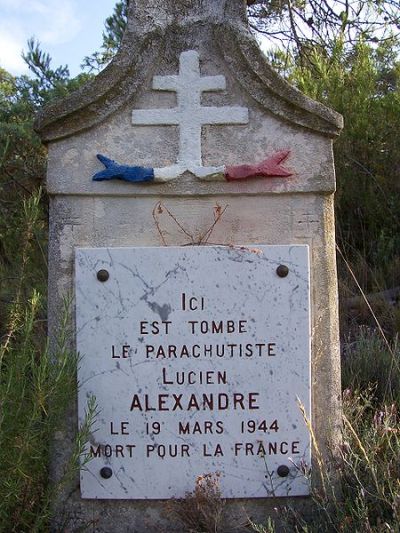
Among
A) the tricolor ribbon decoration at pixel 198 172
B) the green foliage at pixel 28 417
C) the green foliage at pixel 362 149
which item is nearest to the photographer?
the green foliage at pixel 28 417

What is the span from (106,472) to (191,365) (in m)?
0.52

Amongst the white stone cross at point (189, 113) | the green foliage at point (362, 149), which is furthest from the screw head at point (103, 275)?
the green foliage at point (362, 149)

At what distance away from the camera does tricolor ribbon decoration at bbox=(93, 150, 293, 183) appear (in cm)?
277

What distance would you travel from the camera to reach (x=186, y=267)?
2.79 metres

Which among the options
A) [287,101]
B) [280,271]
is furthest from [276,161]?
[280,271]

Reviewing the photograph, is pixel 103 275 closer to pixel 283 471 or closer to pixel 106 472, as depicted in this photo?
pixel 106 472

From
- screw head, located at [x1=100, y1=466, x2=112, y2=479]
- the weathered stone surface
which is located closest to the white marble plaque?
screw head, located at [x1=100, y1=466, x2=112, y2=479]

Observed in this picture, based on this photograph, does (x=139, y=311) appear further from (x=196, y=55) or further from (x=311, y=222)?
(x=196, y=55)

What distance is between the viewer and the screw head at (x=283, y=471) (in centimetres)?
281

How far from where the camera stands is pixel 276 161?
9.14 feet

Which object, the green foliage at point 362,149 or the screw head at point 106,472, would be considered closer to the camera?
the screw head at point 106,472

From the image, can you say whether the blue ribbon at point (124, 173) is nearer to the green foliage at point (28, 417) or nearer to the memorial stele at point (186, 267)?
the memorial stele at point (186, 267)

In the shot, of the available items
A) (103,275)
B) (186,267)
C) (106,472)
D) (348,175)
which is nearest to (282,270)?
(186,267)

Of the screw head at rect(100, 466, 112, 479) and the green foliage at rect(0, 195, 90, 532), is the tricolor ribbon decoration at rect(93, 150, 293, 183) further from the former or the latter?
the screw head at rect(100, 466, 112, 479)
